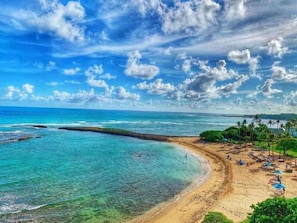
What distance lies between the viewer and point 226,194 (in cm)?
3269

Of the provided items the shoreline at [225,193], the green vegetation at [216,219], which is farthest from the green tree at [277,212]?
the shoreline at [225,193]

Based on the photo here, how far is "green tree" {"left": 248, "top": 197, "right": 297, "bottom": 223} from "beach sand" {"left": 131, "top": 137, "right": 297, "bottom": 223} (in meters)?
11.7

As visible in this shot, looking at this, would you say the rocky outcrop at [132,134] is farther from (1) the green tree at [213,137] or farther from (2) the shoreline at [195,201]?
(2) the shoreline at [195,201]

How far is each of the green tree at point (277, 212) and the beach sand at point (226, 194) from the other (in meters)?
11.7

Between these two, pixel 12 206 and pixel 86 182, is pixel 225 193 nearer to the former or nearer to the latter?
pixel 86 182

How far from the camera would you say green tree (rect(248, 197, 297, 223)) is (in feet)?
43.3

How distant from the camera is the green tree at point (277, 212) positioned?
43.3 ft

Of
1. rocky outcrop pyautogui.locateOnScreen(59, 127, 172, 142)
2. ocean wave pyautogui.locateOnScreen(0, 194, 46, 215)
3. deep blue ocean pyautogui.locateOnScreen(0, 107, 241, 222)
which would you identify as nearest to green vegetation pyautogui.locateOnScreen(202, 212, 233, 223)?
deep blue ocean pyautogui.locateOnScreen(0, 107, 241, 222)

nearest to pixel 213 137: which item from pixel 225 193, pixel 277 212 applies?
pixel 225 193

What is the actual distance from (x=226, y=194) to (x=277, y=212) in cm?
1967

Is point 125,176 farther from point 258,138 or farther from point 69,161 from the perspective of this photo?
point 258,138

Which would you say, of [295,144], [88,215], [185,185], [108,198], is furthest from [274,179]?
[88,215]

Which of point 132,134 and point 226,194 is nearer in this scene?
point 226,194

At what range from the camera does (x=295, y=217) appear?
12891 millimetres
